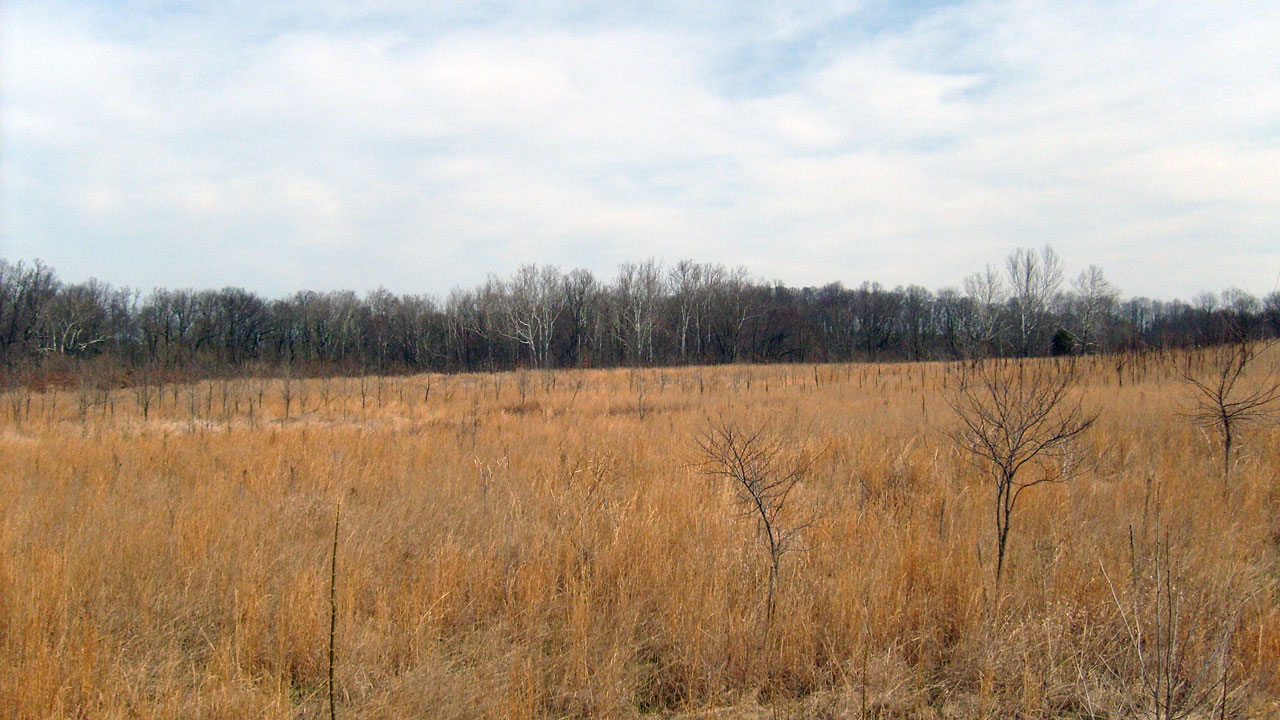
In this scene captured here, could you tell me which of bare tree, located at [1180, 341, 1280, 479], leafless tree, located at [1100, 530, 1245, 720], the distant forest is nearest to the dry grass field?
leafless tree, located at [1100, 530, 1245, 720]

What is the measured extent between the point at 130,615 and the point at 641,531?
3159 millimetres

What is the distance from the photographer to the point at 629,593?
13.1ft

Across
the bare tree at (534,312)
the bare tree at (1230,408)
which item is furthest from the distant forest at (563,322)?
the bare tree at (1230,408)

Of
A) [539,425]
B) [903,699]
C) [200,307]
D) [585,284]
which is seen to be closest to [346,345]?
[200,307]

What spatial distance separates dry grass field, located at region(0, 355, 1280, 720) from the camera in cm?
296

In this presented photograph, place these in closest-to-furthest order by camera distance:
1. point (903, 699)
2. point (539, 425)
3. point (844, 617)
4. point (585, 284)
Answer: point (903, 699)
point (844, 617)
point (539, 425)
point (585, 284)

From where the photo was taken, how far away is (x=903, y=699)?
2.94 meters

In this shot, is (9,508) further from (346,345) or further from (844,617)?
(346,345)

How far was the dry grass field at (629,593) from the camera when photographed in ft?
9.70

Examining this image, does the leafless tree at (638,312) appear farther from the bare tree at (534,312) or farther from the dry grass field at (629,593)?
the dry grass field at (629,593)

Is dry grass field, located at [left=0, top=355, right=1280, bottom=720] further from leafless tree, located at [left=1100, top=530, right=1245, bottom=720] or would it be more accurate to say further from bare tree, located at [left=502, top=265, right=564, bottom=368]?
bare tree, located at [left=502, top=265, right=564, bottom=368]

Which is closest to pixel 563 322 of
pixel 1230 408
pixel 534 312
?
pixel 534 312

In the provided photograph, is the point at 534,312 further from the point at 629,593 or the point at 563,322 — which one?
the point at 629,593

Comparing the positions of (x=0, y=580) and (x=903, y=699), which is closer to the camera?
(x=903, y=699)
